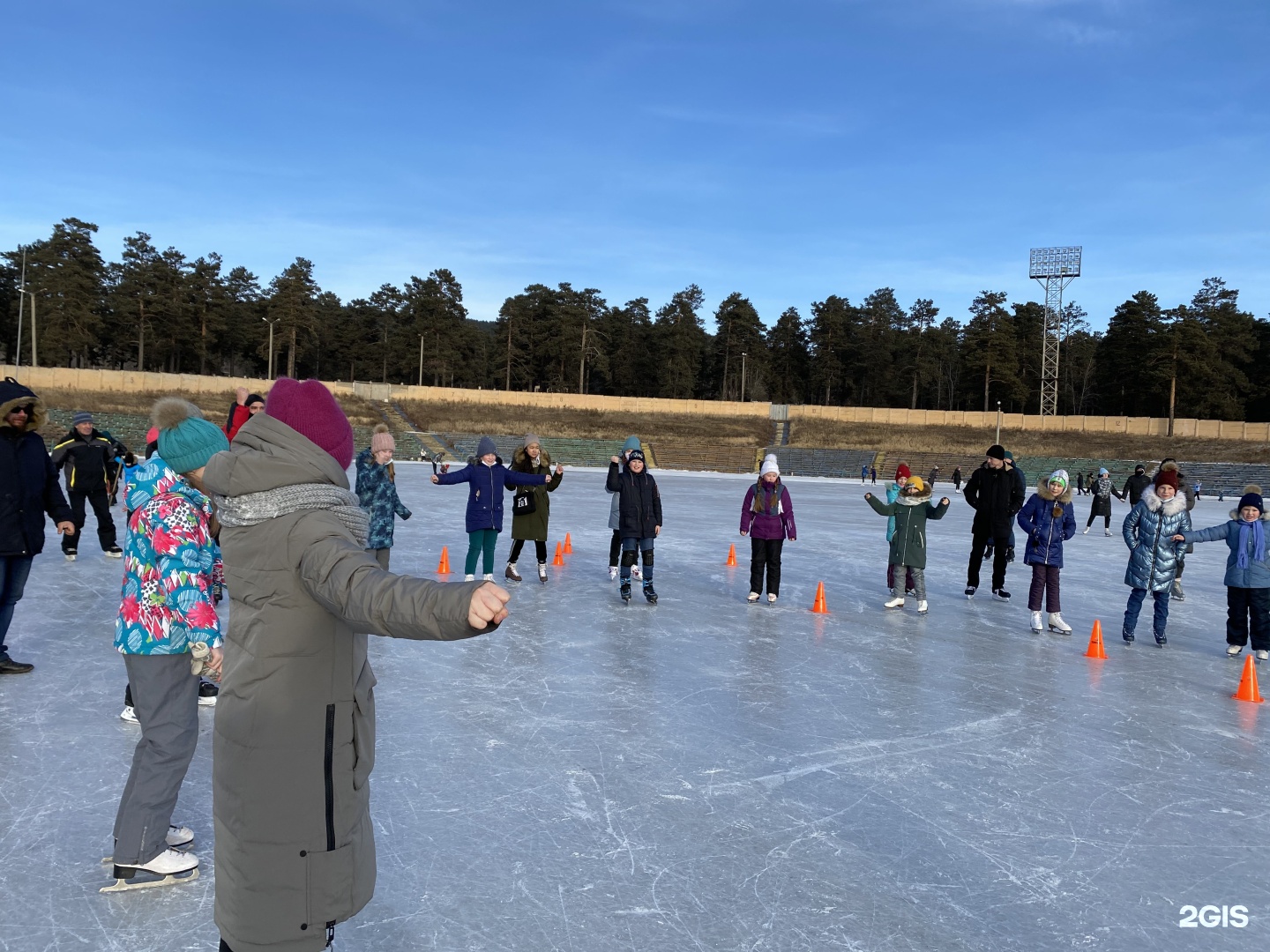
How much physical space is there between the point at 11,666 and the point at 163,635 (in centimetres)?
344

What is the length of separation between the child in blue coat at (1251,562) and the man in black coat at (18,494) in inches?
348

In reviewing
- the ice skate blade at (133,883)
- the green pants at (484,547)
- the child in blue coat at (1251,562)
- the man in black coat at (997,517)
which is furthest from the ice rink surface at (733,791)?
the man in black coat at (997,517)

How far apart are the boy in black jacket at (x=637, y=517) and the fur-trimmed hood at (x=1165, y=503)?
14.6ft

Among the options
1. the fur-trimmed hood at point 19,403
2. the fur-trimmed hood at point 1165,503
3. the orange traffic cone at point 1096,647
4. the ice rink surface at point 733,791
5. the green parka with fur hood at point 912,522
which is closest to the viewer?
the ice rink surface at point 733,791

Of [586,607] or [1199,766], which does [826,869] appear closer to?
[1199,766]

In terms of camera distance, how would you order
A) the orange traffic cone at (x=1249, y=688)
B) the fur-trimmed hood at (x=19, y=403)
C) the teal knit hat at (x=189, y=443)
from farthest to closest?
the orange traffic cone at (x=1249, y=688), the fur-trimmed hood at (x=19, y=403), the teal knit hat at (x=189, y=443)

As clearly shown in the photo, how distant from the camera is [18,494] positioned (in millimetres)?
5516

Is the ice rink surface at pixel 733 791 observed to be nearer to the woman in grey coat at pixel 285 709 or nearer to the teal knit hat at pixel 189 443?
the woman in grey coat at pixel 285 709

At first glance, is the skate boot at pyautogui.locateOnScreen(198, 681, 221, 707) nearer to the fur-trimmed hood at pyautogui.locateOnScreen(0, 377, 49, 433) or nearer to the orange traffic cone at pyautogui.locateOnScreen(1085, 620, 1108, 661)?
the fur-trimmed hood at pyautogui.locateOnScreen(0, 377, 49, 433)

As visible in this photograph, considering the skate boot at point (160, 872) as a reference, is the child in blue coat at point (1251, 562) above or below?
above

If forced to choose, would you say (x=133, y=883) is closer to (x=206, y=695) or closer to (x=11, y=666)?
(x=206, y=695)

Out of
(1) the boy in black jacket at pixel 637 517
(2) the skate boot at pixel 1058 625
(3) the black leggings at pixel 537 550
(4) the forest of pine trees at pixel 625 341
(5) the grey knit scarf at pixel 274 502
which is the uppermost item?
(4) the forest of pine trees at pixel 625 341

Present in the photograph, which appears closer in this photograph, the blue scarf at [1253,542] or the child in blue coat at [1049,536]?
the blue scarf at [1253,542]

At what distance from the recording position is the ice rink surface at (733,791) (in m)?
3.19
